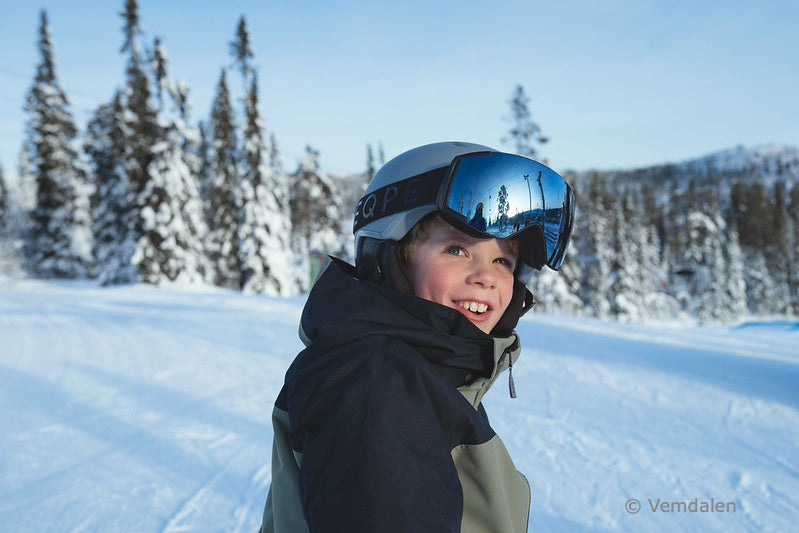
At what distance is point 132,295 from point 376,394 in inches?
566

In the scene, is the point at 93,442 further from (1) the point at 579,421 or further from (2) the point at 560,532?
(1) the point at 579,421

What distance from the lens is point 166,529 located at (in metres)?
2.53

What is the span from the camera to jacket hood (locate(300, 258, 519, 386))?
3.80 feet

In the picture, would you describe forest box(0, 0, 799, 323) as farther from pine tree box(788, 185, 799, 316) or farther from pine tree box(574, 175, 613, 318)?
pine tree box(788, 185, 799, 316)

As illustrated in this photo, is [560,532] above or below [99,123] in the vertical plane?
below

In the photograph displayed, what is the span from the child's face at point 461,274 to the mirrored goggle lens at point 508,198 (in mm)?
71

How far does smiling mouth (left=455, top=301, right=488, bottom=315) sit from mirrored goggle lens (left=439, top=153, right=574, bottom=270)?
8.5 inches

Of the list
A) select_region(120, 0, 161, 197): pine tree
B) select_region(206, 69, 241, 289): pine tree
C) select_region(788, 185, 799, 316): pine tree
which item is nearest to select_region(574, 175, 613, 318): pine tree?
select_region(788, 185, 799, 316): pine tree

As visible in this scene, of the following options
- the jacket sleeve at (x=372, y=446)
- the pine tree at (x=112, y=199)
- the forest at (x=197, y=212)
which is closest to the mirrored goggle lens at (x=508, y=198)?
the jacket sleeve at (x=372, y=446)

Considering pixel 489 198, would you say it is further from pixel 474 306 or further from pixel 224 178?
pixel 224 178

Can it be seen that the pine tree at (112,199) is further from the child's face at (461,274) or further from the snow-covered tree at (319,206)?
the child's face at (461,274)

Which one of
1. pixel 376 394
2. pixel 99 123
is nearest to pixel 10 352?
pixel 376 394

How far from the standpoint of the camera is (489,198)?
1557 mm

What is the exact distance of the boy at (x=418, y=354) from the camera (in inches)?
36.8
